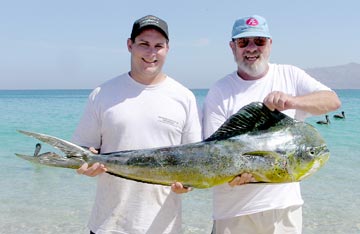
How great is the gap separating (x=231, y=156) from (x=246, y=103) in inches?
24.6

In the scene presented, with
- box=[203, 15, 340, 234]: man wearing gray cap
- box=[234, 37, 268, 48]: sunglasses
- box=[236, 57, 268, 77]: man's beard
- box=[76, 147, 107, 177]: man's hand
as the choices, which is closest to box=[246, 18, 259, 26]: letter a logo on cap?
box=[203, 15, 340, 234]: man wearing gray cap

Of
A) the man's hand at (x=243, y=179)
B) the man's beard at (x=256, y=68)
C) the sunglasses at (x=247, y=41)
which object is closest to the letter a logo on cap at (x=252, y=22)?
the sunglasses at (x=247, y=41)

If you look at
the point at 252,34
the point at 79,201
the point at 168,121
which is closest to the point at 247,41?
the point at 252,34

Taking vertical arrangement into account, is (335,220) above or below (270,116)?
below

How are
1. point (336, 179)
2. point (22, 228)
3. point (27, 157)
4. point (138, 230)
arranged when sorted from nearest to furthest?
1. point (27, 157)
2. point (138, 230)
3. point (22, 228)
4. point (336, 179)

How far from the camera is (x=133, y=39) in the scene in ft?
9.86

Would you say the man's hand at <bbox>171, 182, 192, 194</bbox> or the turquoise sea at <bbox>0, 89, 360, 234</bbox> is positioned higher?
the man's hand at <bbox>171, 182, 192, 194</bbox>

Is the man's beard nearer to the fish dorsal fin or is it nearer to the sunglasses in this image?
the sunglasses

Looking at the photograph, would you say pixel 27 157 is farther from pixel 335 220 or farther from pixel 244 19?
pixel 335 220

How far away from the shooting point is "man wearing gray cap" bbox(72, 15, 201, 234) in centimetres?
289

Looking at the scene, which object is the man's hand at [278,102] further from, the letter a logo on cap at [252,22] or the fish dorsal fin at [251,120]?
the letter a logo on cap at [252,22]

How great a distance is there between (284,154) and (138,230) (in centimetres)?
106

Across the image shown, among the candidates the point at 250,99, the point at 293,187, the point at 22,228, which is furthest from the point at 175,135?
the point at 22,228

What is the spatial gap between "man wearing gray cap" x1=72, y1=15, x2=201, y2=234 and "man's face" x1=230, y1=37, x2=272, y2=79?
498 millimetres
